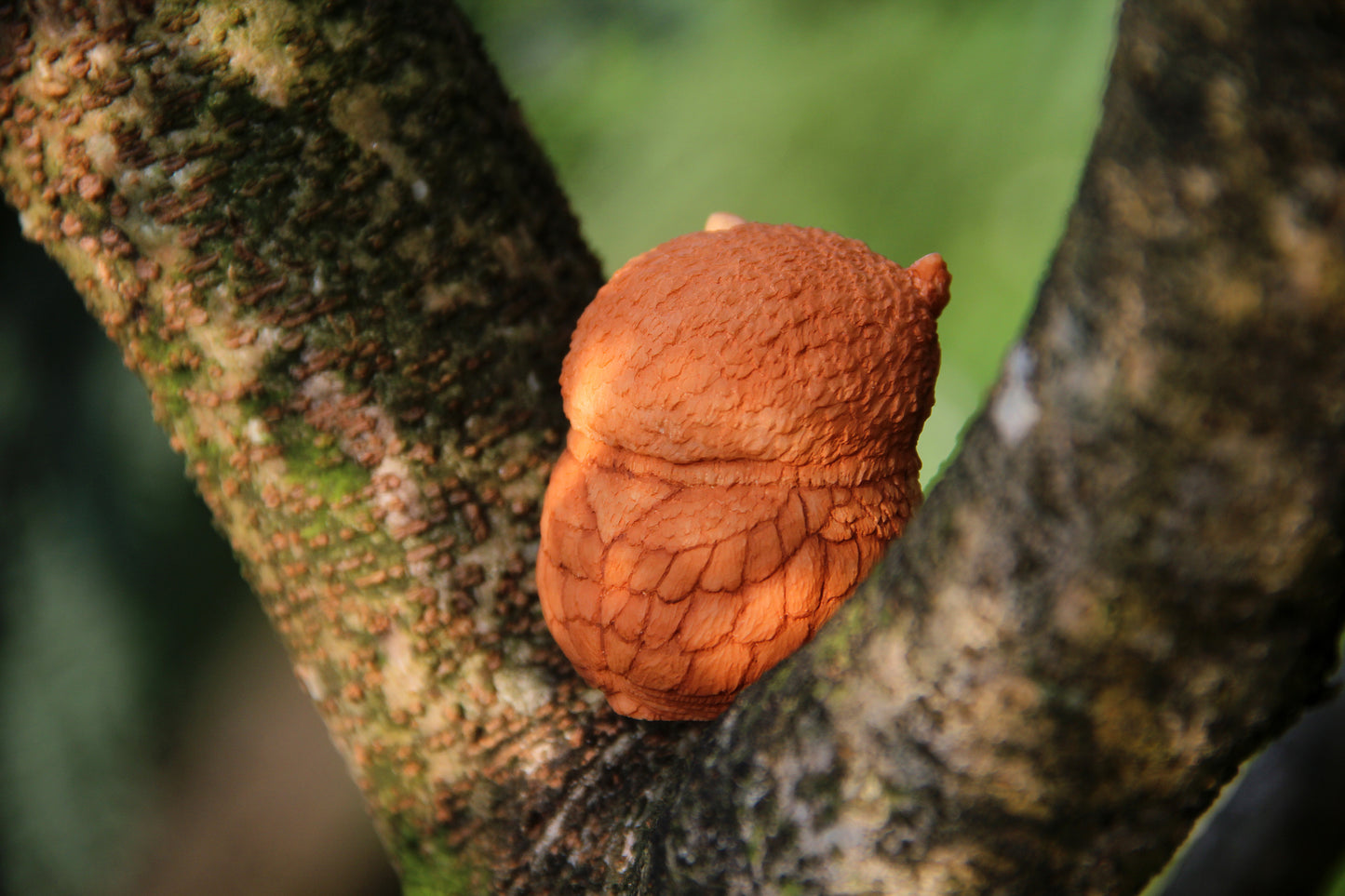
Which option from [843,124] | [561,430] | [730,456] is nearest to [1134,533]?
[730,456]

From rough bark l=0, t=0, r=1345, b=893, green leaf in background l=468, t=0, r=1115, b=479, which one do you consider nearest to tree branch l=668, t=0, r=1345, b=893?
rough bark l=0, t=0, r=1345, b=893

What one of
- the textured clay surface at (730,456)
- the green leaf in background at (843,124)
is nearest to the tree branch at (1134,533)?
the textured clay surface at (730,456)

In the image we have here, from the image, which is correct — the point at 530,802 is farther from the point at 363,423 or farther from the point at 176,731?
the point at 176,731

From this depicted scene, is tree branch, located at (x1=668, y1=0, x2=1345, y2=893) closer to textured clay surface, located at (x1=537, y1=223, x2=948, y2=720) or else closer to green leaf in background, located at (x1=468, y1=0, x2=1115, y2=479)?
textured clay surface, located at (x1=537, y1=223, x2=948, y2=720)

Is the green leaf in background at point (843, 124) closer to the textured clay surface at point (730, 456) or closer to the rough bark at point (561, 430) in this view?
the rough bark at point (561, 430)

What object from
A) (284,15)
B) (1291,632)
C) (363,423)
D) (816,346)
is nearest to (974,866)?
(1291,632)

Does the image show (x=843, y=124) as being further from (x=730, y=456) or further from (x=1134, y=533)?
(x=1134, y=533)
